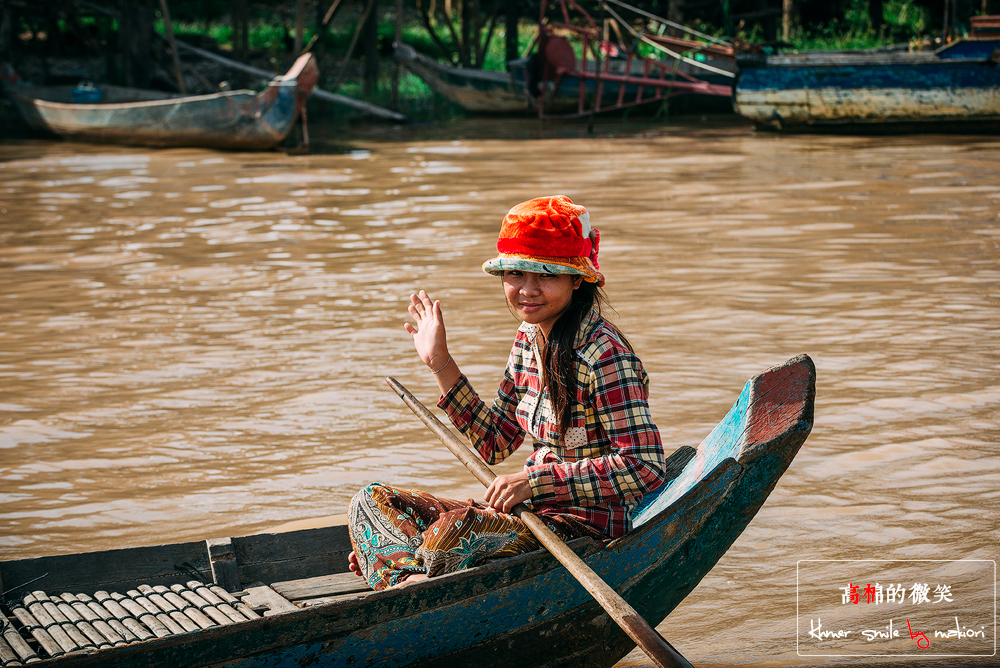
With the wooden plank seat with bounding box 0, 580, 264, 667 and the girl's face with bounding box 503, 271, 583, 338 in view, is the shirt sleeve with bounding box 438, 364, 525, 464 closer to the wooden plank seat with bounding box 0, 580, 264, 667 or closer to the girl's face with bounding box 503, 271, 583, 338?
the girl's face with bounding box 503, 271, 583, 338

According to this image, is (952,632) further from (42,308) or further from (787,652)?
(42,308)

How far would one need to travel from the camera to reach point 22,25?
2033 centimetres

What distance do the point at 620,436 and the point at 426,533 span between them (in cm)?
47

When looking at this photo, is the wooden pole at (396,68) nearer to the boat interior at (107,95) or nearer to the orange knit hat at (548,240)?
the boat interior at (107,95)

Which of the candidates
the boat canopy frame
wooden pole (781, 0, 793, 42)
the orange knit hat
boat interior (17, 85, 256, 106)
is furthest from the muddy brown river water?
wooden pole (781, 0, 793, 42)

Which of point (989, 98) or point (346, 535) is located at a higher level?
point (989, 98)

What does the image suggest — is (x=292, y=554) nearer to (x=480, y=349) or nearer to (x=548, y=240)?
(x=548, y=240)

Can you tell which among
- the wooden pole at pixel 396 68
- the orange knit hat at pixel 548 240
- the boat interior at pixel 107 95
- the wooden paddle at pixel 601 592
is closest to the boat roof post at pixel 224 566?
the wooden paddle at pixel 601 592

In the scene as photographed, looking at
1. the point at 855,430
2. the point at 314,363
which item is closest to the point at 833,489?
the point at 855,430

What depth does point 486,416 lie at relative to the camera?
2.41 metres

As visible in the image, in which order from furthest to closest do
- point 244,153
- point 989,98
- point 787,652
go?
point 244,153
point 989,98
point 787,652

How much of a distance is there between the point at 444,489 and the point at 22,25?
20.4 metres

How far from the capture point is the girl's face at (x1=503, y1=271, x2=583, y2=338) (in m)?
2.14

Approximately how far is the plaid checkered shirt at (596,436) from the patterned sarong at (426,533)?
0.07 metres
